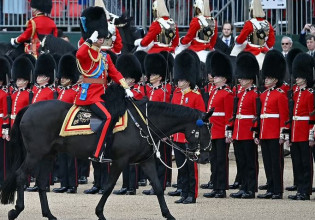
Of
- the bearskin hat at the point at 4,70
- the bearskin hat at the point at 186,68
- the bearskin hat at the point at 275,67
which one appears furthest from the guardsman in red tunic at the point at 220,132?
the bearskin hat at the point at 4,70

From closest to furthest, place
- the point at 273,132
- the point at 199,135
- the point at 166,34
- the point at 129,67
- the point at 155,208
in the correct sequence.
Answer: the point at 199,135 < the point at 155,208 < the point at 273,132 < the point at 129,67 < the point at 166,34

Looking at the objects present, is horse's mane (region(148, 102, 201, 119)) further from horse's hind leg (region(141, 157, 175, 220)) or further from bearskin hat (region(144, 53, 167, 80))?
bearskin hat (region(144, 53, 167, 80))

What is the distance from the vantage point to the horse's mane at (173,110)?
1218cm

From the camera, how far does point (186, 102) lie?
13766mm

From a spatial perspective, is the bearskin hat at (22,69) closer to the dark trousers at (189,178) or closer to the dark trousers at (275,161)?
the dark trousers at (189,178)

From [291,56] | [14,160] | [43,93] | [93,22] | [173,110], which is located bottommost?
[14,160]

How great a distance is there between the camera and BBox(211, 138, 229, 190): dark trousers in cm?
1414

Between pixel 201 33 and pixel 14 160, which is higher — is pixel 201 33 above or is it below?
above

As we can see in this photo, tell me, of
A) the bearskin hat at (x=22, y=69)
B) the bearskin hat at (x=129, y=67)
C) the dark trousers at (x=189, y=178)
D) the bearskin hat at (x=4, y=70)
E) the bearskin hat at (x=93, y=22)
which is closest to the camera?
the bearskin hat at (x=93, y=22)

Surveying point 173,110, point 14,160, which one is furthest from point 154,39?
point 173,110

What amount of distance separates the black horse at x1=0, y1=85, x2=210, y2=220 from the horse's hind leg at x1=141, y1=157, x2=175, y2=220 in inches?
0.4

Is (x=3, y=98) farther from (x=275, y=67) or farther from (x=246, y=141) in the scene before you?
(x=275, y=67)

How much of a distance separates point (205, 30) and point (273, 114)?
426 centimetres

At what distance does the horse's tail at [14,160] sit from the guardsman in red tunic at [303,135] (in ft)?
10.5
